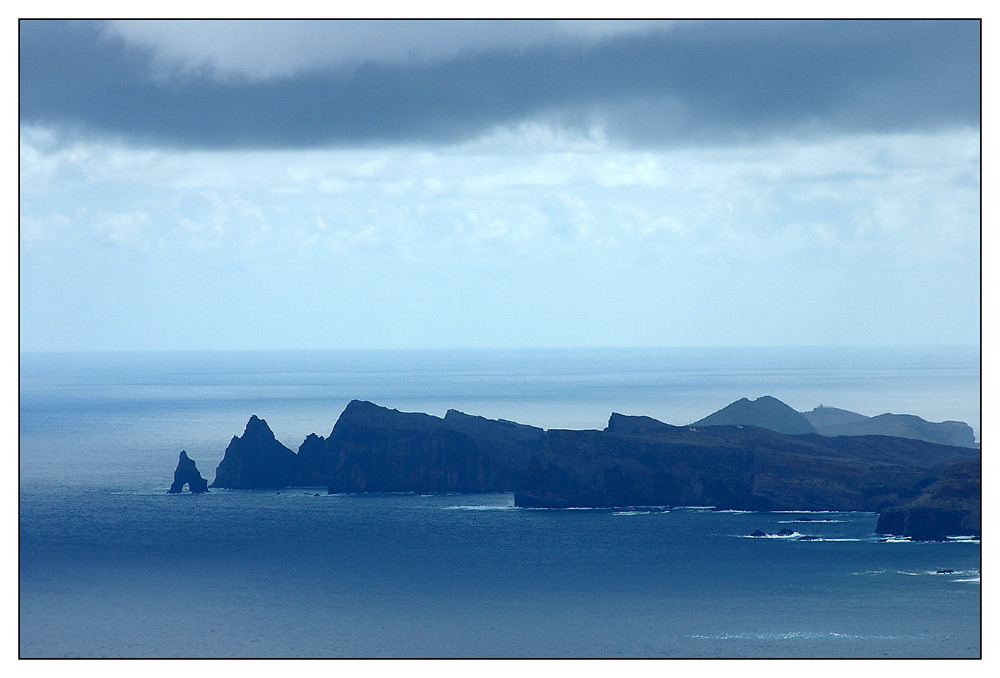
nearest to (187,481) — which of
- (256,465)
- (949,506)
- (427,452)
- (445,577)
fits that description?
(256,465)

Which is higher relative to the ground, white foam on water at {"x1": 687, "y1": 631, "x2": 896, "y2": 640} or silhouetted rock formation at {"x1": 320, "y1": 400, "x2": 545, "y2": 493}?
silhouetted rock formation at {"x1": 320, "y1": 400, "x2": 545, "y2": 493}

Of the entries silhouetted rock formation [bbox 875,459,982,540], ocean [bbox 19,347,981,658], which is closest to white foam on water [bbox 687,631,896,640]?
ocean [bbox 19,347,981,658]

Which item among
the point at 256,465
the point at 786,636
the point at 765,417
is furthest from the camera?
the point at 256,465

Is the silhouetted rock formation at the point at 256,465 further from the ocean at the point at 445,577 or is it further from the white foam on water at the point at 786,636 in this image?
the white foam on water at the point at 786,636

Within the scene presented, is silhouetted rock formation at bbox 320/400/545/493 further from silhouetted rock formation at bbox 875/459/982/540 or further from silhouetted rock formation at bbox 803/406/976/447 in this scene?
silhouetted rock formation at bbox 875/459/982/540

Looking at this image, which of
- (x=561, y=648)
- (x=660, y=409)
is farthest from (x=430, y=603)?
(x=660, y=409)

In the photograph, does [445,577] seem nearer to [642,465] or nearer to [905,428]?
[642,465]
